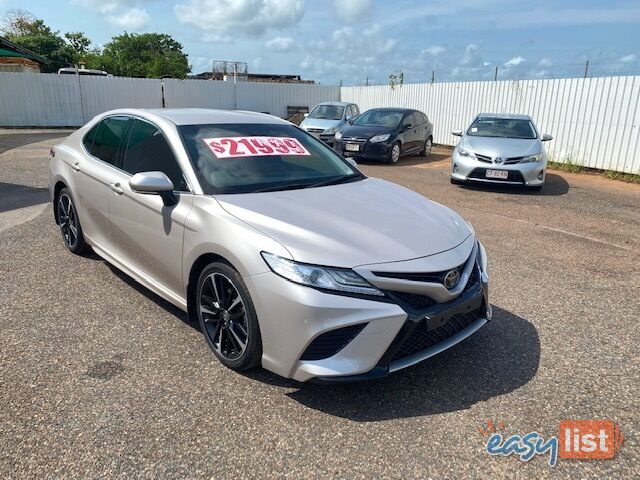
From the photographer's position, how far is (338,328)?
2512mm

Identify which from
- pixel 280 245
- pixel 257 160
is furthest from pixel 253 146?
pixel 280 245

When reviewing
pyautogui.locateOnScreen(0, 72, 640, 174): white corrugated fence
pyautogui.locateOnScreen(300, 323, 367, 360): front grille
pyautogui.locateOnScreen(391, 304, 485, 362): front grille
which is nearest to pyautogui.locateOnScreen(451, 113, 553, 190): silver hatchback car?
pyautogui.locateOnScreen(0, 72, 640, 174): white corrugated fence

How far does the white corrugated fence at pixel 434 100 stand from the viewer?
41.2ft

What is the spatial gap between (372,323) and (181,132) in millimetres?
2110

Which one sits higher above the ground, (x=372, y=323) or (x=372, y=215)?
(x=372, y=215)

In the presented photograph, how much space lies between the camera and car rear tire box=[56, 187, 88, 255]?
483cm

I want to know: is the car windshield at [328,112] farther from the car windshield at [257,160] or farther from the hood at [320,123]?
the car windshield at [257,160]

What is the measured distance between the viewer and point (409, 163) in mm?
14258

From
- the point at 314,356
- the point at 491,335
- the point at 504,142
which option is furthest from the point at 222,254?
the point at 504,142

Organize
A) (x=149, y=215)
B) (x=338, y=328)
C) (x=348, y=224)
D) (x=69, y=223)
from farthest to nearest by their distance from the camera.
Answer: (x=69, y=223)
(x=149, y=215)
(x=348, y=224)
(x=338, y=328)

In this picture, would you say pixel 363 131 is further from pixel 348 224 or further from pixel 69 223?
pixel 348 224

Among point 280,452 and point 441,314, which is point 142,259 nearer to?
point 280,452

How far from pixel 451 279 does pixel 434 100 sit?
17523mm

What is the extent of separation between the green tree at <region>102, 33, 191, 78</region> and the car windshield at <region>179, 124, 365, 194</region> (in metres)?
49.4
